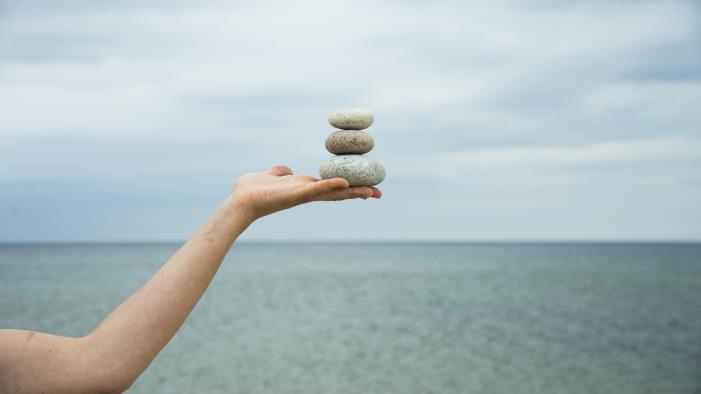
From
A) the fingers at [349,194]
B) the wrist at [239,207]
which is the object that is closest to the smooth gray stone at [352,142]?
the fingers at [349,194]

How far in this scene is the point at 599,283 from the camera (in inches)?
1877

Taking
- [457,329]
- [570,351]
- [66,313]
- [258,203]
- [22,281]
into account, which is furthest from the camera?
[22,281]

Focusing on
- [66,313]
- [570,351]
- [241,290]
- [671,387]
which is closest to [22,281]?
[241,290]

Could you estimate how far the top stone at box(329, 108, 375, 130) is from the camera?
4.09 meters

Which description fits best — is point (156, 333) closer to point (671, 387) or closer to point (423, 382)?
point (423, 382)

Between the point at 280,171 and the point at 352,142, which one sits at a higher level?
the point at 352,142

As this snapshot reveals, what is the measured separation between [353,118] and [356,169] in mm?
423

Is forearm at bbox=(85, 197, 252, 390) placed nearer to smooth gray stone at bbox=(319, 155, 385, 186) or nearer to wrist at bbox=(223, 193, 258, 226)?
wrist at bbox=(223, 193, 258, 226)

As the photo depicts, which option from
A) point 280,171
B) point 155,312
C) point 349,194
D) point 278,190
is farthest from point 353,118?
point 155,312

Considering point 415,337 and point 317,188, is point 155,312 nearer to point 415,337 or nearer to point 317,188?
point 317,188

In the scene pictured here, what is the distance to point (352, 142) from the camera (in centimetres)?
405

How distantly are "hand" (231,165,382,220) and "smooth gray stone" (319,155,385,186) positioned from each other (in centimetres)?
91

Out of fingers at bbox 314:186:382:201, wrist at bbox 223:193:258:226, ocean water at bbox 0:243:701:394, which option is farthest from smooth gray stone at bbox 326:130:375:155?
ocean water at bbox 0:243:701:394

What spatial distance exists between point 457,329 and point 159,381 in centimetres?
1148
